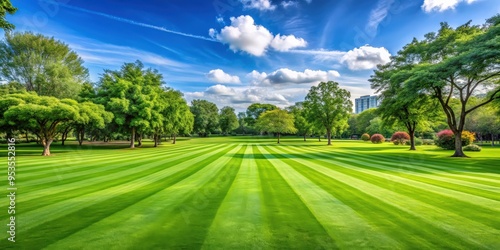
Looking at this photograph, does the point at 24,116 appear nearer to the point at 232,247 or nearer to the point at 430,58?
the point at 232,247

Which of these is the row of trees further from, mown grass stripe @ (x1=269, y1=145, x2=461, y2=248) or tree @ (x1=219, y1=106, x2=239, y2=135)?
tree @ (x1=219, y1=106, x2=239, y2=135)

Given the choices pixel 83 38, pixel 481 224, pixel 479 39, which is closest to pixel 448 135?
pixel 479 39

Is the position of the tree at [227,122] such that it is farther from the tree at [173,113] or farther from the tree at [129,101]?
the tree at [129,101]

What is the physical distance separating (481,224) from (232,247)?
17.9 feet

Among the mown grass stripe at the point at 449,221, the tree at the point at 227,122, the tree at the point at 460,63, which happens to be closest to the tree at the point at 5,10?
the mown grass stripe at the point at 449,221

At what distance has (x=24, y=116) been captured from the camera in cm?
2559

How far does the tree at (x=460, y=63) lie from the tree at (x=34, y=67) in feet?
193

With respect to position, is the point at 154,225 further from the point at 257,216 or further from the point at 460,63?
the point at 460,63

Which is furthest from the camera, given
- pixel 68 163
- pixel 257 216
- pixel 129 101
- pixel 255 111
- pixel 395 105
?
pixel 255 111

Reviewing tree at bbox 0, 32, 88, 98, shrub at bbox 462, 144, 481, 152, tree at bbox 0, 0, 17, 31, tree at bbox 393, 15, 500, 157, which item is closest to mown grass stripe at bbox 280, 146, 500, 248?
tree at bbox 393, 15, 500, 157

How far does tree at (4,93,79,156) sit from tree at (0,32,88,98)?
2001 cm

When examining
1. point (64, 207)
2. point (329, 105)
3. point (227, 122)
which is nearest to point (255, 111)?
point (227, 122)

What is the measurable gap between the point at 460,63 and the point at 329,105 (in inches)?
1389

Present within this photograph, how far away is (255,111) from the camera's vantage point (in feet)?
421
